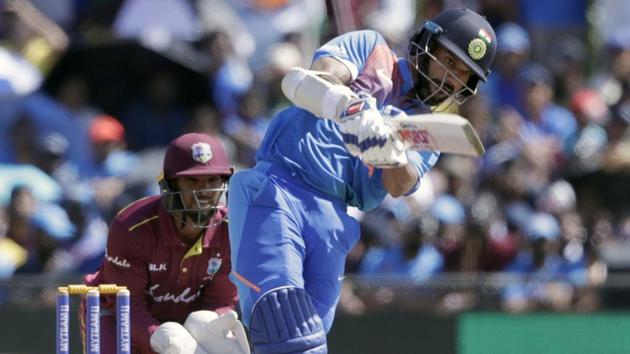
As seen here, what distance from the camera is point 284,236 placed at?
5734mm

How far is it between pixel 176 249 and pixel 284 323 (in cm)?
115

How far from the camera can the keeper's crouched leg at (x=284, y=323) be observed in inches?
223

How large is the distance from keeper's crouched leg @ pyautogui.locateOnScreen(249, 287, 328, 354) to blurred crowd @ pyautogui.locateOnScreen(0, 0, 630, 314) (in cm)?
326

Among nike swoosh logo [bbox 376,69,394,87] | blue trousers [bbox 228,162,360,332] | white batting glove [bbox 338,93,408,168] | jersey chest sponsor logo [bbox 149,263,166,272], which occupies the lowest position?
jersey chest sponsor logo [bbox 149,263,166,272]

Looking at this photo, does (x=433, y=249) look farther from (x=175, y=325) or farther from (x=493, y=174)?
(x=175, y=325)

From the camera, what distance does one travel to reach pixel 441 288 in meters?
8.90

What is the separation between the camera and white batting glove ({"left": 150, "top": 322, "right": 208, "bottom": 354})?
6250 millimetres

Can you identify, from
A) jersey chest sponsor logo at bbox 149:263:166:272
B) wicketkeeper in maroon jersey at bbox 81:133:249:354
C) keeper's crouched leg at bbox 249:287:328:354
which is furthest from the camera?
jersey chest sponsor logo at bbox 149:263:166:272

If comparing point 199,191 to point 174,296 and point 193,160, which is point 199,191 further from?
point 174,296

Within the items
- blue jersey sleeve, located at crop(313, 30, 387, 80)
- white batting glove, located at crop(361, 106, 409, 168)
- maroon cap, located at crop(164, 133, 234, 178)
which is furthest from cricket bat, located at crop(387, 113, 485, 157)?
maroon cap, located at crop(164, 133, 234, 178)

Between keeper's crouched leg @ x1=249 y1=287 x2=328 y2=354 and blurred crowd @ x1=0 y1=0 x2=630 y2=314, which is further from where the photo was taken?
blurred crowd @ x1=0 y1=0 x2=630 y2=314

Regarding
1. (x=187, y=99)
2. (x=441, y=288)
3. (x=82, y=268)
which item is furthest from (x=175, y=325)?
(x=187, y=99)

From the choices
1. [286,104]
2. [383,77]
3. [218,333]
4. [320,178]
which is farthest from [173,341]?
[286,104]

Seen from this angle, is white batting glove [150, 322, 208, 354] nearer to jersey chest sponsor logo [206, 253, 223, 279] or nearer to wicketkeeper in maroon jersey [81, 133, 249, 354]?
wicketkeeper in maroon jersey [81, 133, 249, 354]
